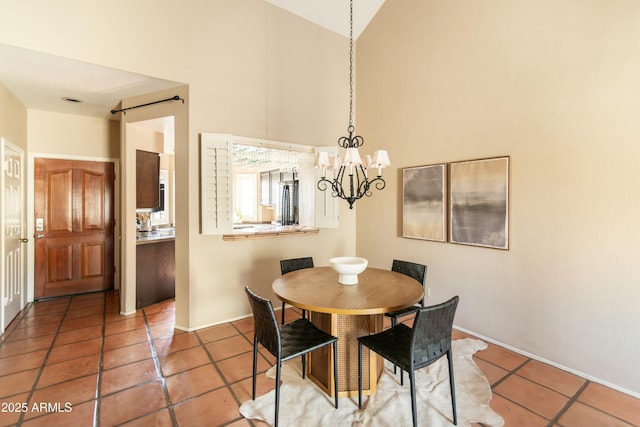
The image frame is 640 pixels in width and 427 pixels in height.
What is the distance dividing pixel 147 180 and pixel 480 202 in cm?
425

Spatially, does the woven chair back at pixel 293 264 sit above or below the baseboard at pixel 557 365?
above

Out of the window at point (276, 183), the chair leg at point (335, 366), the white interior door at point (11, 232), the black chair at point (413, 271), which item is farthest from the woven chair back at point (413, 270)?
the white interior door at point (11, 232)

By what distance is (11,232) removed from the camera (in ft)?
11.2

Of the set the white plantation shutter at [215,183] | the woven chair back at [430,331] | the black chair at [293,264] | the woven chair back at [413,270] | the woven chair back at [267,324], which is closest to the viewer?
the woven chair back at [430,331]

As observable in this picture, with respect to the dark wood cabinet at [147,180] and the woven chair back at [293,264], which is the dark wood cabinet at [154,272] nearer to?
the dark wood cabinet at [147,180]

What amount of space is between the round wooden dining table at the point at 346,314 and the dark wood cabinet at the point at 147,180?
281cm

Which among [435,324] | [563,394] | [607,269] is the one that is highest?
[607,269]

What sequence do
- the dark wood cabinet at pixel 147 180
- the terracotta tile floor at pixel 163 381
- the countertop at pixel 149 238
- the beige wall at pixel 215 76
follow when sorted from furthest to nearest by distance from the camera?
the dark wood cabinet at pixel 147 180
the countertop at pixel 149 238
the beige wall at pixel 215 76
the terracotta tile floor at pixel 163 381

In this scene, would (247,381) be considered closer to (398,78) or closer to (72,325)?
(72,325)

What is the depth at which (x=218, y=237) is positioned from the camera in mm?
3490

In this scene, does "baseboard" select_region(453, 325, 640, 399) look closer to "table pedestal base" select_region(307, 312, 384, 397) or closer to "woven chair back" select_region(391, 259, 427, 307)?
"woven chair back" select_region(391, 259, 427, 307)

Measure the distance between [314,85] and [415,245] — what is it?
2.59m

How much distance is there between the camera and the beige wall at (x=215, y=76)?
8.97ft

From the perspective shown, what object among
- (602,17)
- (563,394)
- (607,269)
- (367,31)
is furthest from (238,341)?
(367,31)
